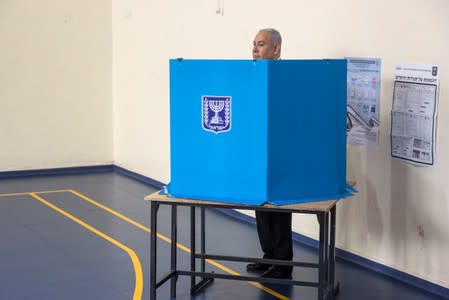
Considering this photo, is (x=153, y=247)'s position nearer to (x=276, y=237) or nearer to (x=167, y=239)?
(x=276, y=237)

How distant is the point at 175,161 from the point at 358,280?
1758 mm

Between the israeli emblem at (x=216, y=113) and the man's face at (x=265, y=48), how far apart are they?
0.88m

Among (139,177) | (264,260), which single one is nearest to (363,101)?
(264,260)

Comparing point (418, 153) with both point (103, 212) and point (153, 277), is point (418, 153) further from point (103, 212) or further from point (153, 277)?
point (103, 212)

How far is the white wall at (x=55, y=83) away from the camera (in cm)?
938

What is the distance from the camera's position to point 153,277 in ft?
15.4

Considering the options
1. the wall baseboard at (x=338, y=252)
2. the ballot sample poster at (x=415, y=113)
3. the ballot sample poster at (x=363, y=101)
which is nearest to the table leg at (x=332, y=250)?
the wall baseboard at (x=338, y=252)

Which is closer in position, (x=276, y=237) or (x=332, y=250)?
(x=332, y=250)

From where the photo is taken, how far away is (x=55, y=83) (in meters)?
9.67

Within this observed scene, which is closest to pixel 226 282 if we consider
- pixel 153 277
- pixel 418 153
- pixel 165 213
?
pixel 153 277

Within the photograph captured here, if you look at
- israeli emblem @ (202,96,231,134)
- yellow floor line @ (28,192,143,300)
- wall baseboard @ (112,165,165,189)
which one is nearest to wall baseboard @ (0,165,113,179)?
wall baseboard @ (112,165,165,189)

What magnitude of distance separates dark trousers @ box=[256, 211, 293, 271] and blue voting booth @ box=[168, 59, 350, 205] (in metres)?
0.81

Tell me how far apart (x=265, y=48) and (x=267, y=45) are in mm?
24

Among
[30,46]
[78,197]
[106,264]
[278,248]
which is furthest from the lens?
[30,46]
